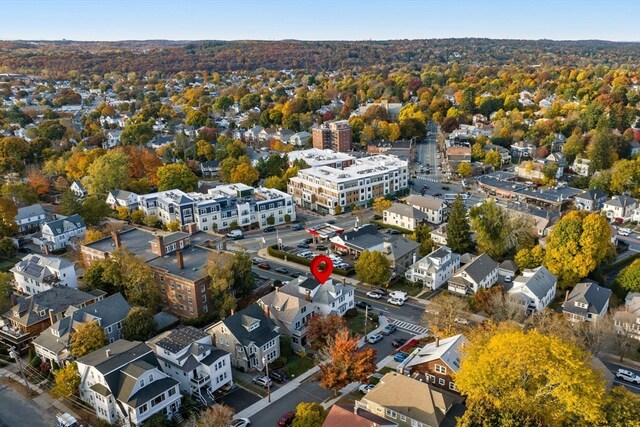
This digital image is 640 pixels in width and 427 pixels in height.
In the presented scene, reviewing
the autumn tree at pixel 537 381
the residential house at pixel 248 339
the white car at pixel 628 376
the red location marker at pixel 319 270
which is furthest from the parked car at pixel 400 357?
the white car at pixel 628 376

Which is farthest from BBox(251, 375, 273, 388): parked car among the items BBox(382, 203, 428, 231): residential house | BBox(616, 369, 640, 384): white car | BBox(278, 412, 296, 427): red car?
BBox(382, 203, 428, 231): residential house

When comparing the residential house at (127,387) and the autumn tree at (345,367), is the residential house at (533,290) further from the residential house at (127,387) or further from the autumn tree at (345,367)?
the residential house at (127,387)

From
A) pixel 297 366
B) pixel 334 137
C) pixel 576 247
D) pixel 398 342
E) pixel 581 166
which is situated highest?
pixel 334 137

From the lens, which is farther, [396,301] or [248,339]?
[396,301]

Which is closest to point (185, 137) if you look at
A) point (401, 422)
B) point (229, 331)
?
point (229, 331)

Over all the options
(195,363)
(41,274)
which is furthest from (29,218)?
(195,363)

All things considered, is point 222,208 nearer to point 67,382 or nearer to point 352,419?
point 67,382

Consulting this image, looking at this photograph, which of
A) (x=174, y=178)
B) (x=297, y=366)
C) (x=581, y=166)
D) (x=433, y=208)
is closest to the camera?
(x=297, y=366)
